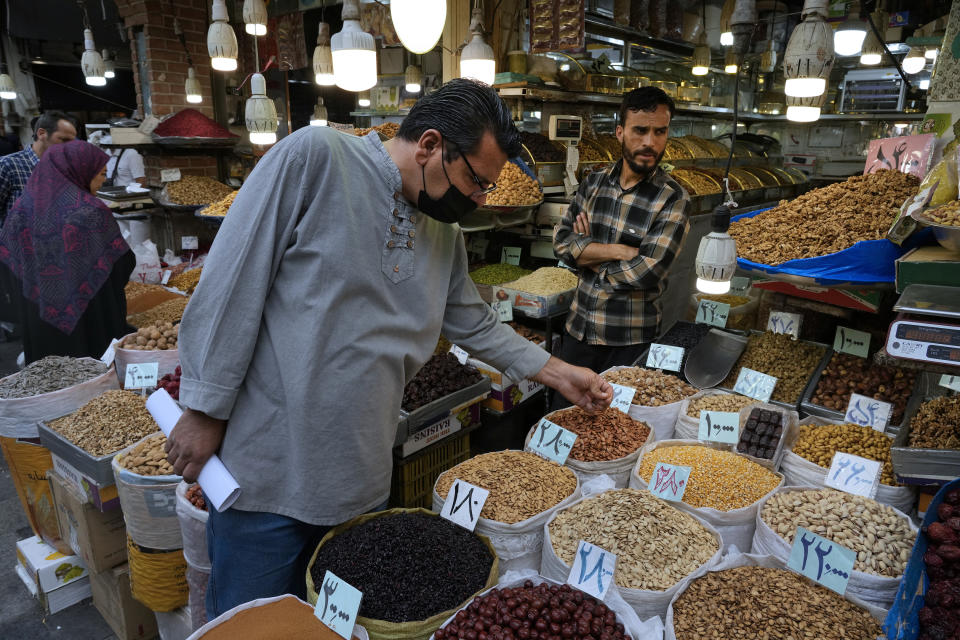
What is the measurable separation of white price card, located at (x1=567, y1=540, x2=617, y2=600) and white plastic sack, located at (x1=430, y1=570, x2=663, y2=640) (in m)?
0.03

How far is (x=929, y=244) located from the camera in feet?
5.22

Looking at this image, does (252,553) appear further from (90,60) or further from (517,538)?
(90,60)

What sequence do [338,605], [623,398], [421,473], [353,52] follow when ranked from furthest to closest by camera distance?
1. [353,52]
2. [421,473]
3. [623,398]
4. [338,605]

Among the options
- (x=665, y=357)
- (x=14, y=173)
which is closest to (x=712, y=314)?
(x=665, y=357)

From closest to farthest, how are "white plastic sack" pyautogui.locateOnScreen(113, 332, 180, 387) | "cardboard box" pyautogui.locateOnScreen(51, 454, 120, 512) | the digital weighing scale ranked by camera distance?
the digital weighing scale
"cardboard box" pyautogui.locateOnScreen(51, 454, 120, 512)
"white plastic sack" pyautogui.locateOnScreen(113, 332, 180, 387)

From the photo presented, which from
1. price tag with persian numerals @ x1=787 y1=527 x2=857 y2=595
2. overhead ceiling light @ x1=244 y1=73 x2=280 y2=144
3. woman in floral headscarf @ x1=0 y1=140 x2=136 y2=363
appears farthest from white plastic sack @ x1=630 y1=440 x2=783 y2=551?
overhead ceiling light @ x1=244 y1=73 x2=280 y2=144

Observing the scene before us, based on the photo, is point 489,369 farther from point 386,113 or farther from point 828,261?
point 386,113

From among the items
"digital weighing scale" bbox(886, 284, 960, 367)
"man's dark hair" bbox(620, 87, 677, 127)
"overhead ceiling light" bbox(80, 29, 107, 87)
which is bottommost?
"digital weighing scale" bbox(886, 284, 960, 367)

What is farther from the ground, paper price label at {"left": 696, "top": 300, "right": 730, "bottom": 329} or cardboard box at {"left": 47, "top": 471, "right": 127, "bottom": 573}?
paper price label at {"left": 696, "top": 300, "right": 730, "bottom": 329}

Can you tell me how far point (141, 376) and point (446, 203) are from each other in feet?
6.37

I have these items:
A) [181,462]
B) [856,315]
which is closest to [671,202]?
[856,315]

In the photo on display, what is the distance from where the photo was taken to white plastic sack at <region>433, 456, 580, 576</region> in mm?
1635

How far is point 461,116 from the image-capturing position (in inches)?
49.8

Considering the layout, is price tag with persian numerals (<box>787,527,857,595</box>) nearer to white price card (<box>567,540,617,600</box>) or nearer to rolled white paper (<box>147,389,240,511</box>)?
white price card (<box>567,540,617,600</box>)
